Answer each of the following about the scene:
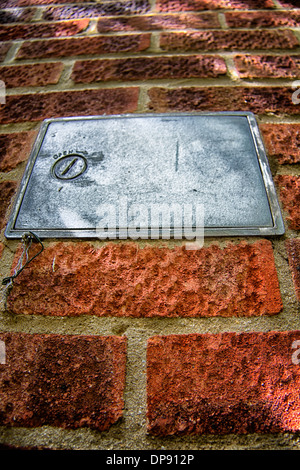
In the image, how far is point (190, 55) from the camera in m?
0.69

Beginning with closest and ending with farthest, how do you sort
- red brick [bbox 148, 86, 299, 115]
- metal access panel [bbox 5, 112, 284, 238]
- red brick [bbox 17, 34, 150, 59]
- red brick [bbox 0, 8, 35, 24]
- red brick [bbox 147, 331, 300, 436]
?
1. red brick [bbox 147, 331, 300, 436]
2. metal access panel [bbox 5, 112, 284, 238]
3. red brick [bbox 148, 86, 299, 115]
4. red brick [bbox 17, 34, 150, 59]
5. red brick [bbox 0, 8, 35, 24]

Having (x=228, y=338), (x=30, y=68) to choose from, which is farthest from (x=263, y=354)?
(x=30, y=68)

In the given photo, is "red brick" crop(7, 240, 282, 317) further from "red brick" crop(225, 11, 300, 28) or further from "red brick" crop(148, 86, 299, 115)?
"red brick" crop(225, 11, 300, 28)

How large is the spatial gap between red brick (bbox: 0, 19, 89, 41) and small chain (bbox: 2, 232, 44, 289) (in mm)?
544

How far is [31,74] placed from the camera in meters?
0.70

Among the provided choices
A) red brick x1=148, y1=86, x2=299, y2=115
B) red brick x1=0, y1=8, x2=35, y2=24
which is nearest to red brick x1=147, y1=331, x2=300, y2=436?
red brick x1=148, y1=86, x2=299, y2=115

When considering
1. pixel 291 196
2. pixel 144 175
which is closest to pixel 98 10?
pixel 144 175

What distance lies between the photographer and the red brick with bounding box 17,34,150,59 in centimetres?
72

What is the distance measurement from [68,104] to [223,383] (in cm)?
55

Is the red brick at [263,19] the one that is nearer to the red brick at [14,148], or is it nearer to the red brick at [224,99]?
the red brick at [224,99]

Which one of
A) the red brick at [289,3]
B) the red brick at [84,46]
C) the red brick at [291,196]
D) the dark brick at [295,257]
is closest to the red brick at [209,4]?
the red brick at [289,3]

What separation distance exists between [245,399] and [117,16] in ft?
2.75

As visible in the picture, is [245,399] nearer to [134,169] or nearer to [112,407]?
[112,407]

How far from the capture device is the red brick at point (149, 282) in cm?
43
